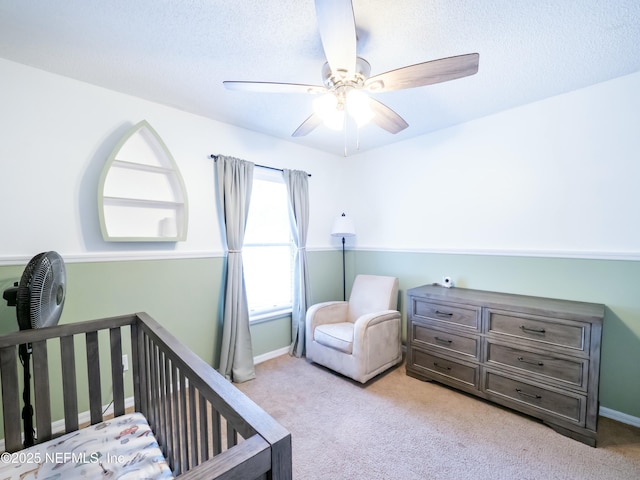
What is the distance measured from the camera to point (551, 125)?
2.25 metres

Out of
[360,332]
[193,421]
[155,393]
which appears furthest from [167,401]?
[360,332]

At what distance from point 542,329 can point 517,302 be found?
253 mm

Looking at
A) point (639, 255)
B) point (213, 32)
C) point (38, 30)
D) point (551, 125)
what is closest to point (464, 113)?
point (551, 125)

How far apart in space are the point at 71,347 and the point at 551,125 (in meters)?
3.55

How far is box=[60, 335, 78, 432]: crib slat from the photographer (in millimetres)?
1370

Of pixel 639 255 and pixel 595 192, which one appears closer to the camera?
pixel 639 255

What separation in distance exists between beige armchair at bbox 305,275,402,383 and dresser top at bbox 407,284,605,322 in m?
0.39

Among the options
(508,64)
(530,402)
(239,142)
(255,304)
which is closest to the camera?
(508,64)

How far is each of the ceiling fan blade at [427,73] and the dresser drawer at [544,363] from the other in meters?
1.88

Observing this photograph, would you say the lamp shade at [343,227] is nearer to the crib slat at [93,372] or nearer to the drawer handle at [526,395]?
the drawer handle at [526,395]

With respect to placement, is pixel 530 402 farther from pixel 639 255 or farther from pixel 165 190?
pixel 165 190

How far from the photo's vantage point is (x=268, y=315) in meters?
3.01

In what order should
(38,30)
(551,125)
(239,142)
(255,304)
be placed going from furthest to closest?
1. (255,304)
2. (239,142)
3. (551,125)
4. (38,30)

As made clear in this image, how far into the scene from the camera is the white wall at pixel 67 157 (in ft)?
5.86
